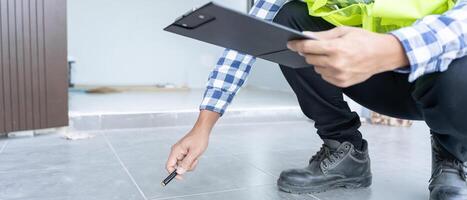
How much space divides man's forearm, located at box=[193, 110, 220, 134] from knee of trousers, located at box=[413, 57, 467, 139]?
351mm

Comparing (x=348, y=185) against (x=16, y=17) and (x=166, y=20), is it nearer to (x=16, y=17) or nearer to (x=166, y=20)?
(x=16, y=17)

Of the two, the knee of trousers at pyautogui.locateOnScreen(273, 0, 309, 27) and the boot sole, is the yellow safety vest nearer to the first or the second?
the knee of trousers at pyautogui.locateOnScreen(273, 0, 309, 27)

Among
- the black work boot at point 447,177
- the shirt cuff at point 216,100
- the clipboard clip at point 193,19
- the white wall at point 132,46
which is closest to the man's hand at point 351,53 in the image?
the clipboard clip at point 193,19

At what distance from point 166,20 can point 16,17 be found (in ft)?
5.97

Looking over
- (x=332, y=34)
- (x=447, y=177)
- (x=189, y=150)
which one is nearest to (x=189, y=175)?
(x=189, y=150)

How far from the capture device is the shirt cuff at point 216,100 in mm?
785

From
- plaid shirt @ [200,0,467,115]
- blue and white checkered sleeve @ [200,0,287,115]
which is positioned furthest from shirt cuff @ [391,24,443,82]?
blue and white checkered sleeve @ [200,0,287,115]

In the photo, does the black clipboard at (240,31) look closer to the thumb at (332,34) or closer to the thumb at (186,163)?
the thumb at (332,34)

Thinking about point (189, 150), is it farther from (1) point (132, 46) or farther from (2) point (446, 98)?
(1) point (132, 46)

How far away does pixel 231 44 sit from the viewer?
0.56 m

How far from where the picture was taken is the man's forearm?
2.55 feet

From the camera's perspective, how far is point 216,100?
79cm

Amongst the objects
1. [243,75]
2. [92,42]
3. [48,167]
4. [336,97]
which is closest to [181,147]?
[243,75]

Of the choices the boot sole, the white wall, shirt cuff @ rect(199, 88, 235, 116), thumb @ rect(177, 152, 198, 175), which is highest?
shirt cuff @ rect(199, 88, 235, 116)
